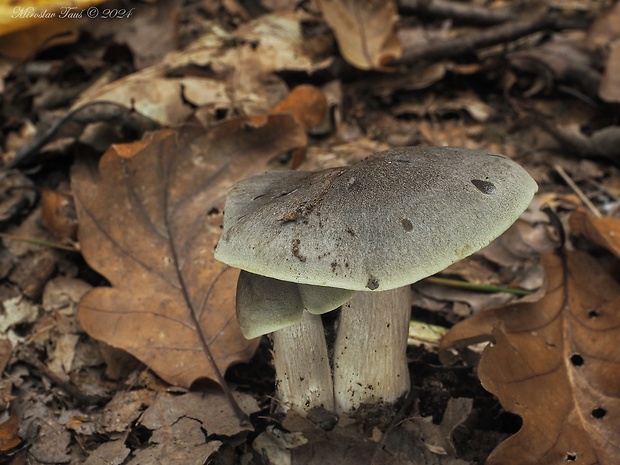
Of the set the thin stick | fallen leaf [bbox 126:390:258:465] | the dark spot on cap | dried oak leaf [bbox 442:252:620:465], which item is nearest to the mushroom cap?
the dark spot on cap

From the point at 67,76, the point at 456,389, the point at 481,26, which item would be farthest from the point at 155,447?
the point at 481,26

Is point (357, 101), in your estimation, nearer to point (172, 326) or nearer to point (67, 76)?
point (67, 76)

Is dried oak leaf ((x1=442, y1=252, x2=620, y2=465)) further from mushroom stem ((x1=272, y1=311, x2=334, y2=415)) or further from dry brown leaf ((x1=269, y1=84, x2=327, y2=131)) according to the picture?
dry brown leaf ((x1=269, y1=84, x2=327, y2=131))

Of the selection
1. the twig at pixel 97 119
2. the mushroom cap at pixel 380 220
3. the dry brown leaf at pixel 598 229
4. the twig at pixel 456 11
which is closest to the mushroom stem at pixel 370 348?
the mushroom cap at pixel 380 220

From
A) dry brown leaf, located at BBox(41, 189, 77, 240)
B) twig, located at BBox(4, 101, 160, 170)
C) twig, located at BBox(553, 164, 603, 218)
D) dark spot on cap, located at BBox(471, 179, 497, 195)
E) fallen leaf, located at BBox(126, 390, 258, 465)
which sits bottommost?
twig, located at BBox(553, 164, 603, 218)

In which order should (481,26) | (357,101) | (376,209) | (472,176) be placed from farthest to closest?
(481,26)
(357,101)
(472,176)
(376,209)

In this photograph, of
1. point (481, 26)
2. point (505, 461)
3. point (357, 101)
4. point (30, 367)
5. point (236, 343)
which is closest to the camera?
point (505, 461)

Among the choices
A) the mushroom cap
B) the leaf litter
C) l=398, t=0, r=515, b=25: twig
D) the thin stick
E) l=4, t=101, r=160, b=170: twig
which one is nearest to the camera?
the mushroom cap

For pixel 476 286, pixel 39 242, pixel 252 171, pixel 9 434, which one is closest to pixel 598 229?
pixel 476 286
